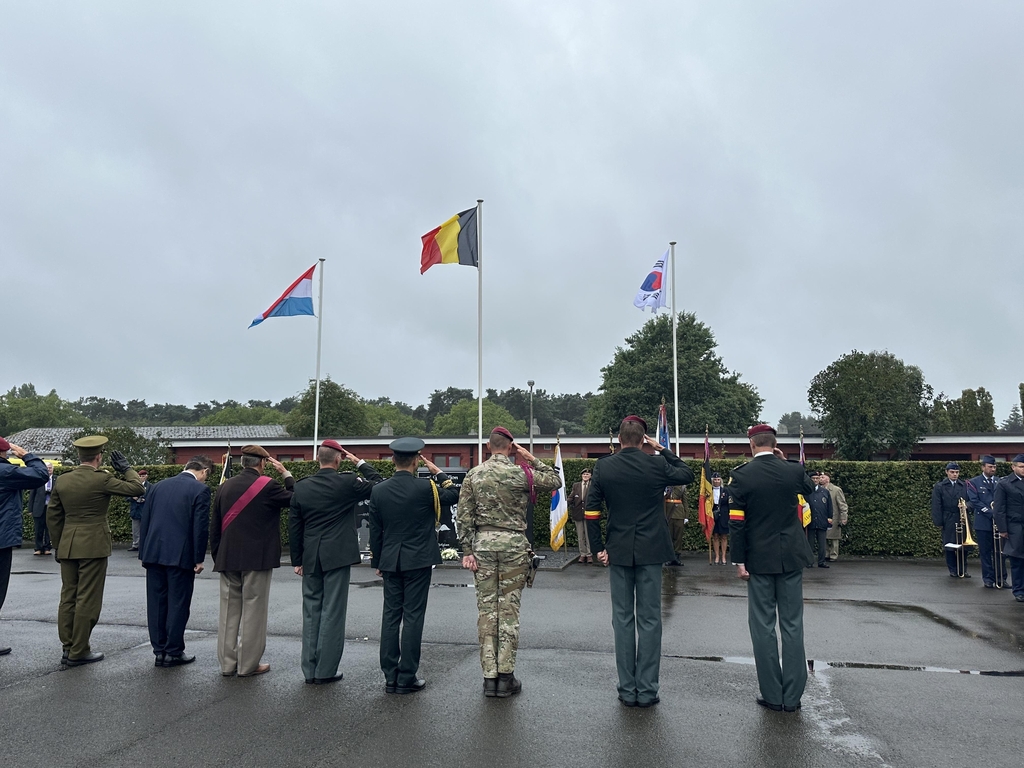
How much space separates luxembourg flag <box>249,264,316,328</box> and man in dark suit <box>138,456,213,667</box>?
13716 millimetres

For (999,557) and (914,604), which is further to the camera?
(999,557)

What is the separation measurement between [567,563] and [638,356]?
42.1 meters

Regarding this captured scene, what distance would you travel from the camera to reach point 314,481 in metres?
6.76

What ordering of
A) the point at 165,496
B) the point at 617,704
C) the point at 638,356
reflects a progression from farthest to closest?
the point at 638,356, the point at 165,496, the point at 617,704

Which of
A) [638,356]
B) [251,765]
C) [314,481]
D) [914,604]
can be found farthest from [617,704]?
[638,356]

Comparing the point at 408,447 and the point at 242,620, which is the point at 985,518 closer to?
the point at 408,447

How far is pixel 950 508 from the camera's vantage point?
1440cm

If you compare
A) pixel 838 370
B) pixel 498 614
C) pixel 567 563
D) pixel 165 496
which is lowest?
pixel 567 563

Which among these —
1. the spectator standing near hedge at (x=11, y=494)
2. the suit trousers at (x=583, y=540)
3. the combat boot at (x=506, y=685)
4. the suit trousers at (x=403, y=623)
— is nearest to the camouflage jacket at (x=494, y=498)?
the suit trousers at (x=403, y=623)

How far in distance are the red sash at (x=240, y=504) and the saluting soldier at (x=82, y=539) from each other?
3.65 ft

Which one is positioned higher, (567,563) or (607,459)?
(607,459)

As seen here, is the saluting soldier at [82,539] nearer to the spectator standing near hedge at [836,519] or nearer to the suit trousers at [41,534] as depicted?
the suit trousers at [41,534]

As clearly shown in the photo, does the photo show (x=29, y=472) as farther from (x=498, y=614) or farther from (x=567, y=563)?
(x=567, y=563)

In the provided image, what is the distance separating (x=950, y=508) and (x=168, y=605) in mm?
13899
